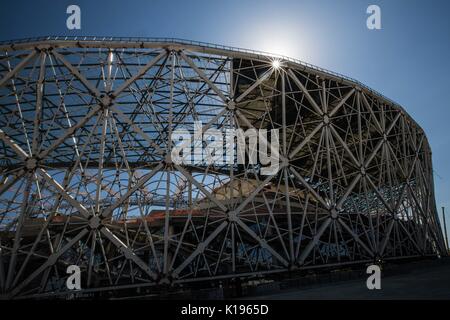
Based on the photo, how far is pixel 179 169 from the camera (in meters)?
18.4

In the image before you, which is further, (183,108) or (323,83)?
(183,108)

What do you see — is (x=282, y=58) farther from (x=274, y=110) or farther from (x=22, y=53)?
(x=22, y=53)

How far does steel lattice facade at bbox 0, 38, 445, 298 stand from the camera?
1806 cm

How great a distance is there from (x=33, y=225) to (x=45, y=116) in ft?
37.1

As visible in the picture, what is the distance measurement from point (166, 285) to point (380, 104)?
23.1m

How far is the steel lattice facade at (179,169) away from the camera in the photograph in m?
18.1

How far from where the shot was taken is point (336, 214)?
22438 mm

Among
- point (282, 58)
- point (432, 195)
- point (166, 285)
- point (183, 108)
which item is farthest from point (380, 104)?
point (166, 285)
